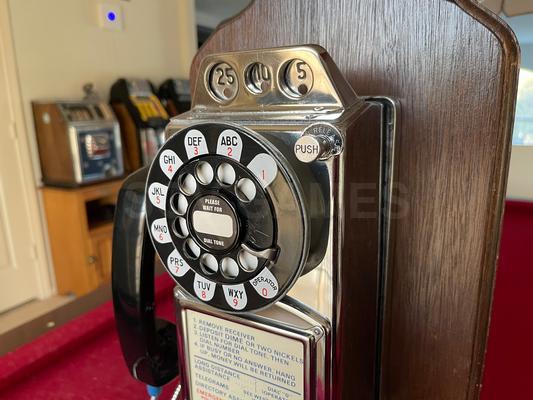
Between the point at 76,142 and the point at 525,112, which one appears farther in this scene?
the point at 76,142

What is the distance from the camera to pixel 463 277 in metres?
0.44

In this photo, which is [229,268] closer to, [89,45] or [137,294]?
[137,294]

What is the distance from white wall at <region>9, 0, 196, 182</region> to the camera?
2285 millimetres

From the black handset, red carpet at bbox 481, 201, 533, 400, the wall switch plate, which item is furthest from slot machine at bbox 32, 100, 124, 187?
red carpet at bbox 481, 201, 533, 400

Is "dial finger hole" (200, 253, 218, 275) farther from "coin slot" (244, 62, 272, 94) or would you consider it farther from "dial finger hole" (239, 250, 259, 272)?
"coin slot" (244, 62, 272, 94)

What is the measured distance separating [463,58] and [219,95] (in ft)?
0.75

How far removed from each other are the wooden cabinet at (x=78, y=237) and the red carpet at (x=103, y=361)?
5.13 ft

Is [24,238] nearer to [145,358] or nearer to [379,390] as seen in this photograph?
[145,358]

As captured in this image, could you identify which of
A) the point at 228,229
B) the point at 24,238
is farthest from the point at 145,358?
the point at 24,238

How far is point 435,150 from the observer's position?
0.43 metres

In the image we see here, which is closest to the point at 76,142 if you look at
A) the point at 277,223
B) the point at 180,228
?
the point at 180,228

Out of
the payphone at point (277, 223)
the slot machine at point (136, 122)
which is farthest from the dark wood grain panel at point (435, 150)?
the slot machine at point (136, 122)

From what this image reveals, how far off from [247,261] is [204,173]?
0.09m

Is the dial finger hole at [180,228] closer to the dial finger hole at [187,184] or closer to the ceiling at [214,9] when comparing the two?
the dial finger hole at [187,184]
